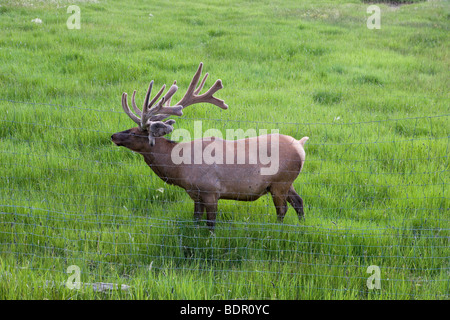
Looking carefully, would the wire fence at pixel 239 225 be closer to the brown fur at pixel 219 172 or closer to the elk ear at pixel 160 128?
the brown fur at pixel 219 172

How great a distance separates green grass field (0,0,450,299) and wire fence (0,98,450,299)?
20 millimetres

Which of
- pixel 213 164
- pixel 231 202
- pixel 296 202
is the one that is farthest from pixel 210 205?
pixel 296 202

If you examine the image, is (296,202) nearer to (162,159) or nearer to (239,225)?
(239,225)

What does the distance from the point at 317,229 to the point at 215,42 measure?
8547 millimetres

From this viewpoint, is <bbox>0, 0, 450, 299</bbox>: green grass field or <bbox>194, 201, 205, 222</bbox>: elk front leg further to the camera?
<bbox>194, 201, 205, 222</bbox>: elk front leg

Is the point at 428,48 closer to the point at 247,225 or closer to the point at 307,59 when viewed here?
the point at 307,59

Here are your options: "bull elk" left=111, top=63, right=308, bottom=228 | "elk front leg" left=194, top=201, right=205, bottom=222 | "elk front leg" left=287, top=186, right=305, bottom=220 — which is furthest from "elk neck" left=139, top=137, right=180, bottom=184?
"elk front leg" left=287, top=186, right=305, bottom=220

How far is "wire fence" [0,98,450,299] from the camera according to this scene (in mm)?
3896

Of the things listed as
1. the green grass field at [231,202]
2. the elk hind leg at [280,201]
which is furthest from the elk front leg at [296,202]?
the elk hind leg at [280,201]

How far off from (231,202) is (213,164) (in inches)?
37.9

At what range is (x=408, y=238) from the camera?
14.6ft

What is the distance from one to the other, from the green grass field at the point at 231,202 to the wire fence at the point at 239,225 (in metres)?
0.02

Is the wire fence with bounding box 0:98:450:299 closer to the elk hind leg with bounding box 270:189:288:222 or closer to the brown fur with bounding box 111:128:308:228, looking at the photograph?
the elk hind leg with bounding box 270:189:288:222
